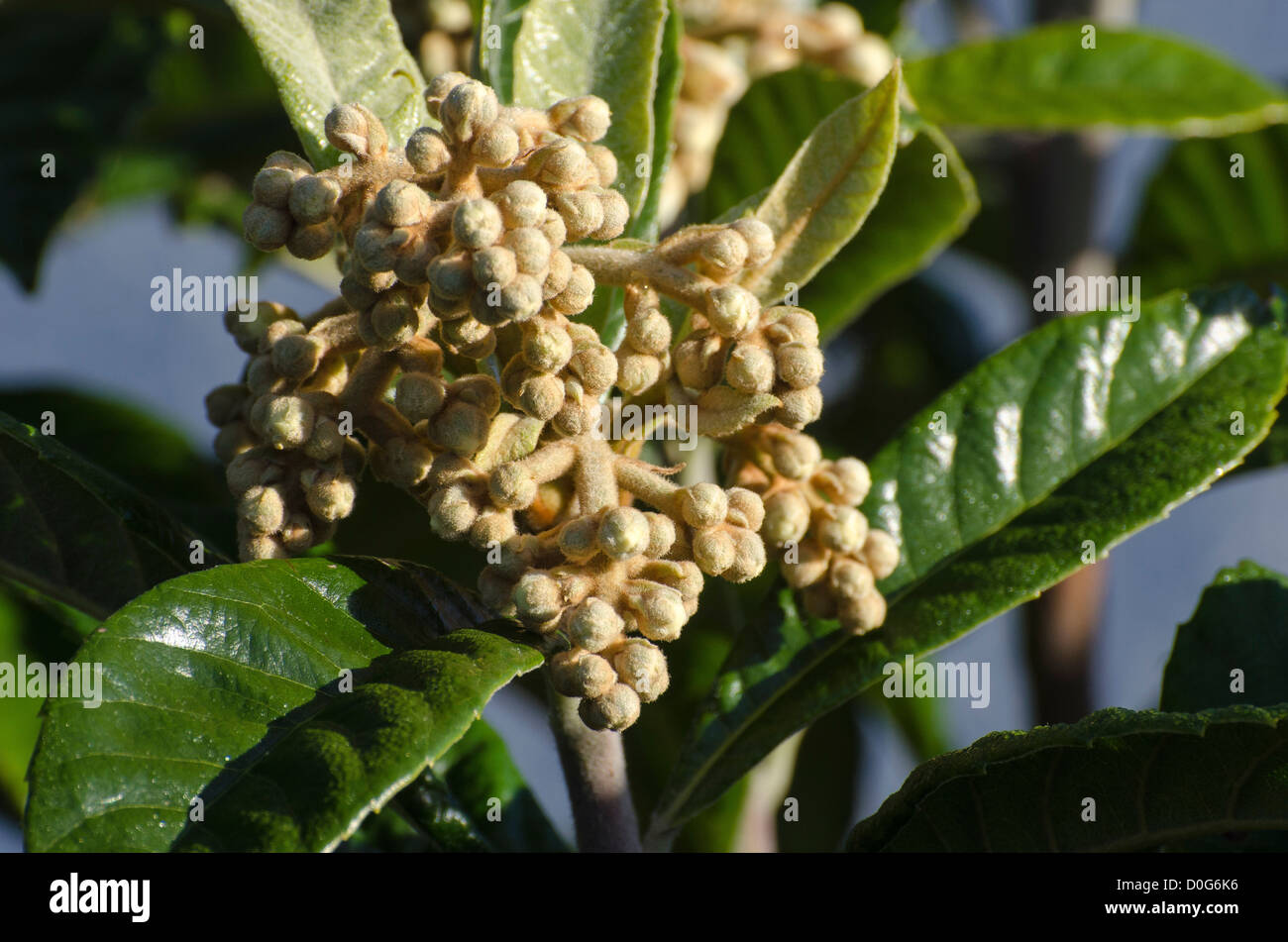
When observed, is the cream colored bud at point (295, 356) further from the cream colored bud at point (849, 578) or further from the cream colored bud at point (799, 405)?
the cream colored bud at point (849, 578)

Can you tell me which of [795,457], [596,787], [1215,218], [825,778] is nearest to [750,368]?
[795,457]

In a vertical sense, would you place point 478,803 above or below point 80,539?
below

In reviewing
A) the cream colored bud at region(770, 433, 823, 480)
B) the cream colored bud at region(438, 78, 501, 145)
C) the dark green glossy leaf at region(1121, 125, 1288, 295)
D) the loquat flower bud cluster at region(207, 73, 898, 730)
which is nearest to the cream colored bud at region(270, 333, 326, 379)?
the loquat flower bud cluster at region(207, 73, 898, 730)

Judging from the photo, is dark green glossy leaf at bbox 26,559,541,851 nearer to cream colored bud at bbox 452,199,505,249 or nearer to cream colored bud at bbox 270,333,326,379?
cream colored bud at bbox 270,333,326,379

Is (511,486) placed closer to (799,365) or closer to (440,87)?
(799,365)

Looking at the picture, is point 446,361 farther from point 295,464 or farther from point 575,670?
point 575,670

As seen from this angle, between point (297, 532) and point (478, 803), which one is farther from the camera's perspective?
point (478, 803)
